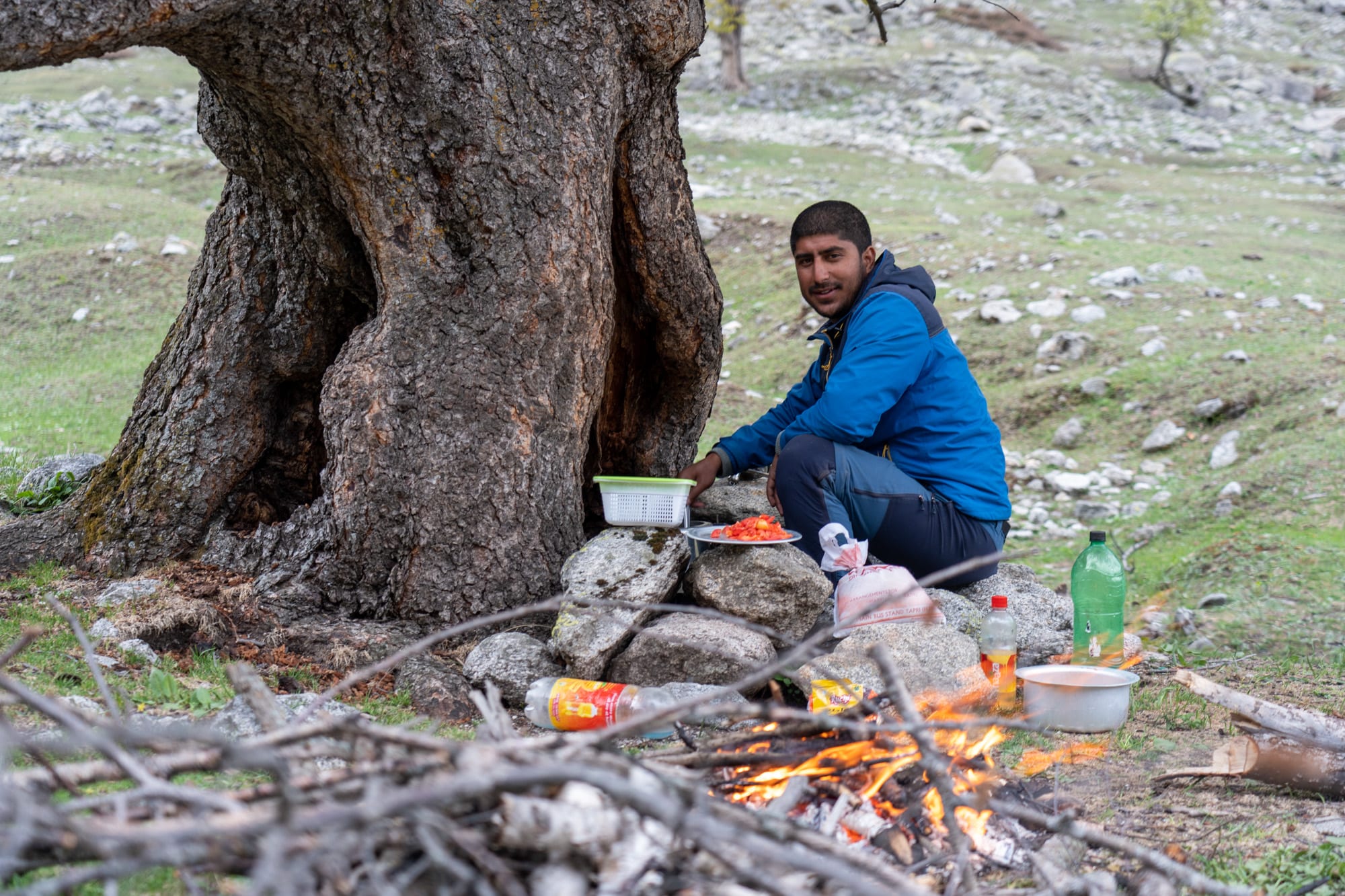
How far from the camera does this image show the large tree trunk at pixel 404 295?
4.18 m

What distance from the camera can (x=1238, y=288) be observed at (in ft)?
35.0

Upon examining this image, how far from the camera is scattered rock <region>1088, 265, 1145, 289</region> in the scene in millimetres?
10781

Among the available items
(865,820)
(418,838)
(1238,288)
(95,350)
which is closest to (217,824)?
(418,838)

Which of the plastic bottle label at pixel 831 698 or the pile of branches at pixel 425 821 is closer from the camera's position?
the pile of branches at pixel 425 821

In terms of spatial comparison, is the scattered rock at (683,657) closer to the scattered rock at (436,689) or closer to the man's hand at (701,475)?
the scattered rock at (436,689)

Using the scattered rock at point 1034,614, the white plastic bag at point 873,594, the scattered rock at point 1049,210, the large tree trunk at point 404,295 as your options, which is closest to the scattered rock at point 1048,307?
the scattered rock at point 1049,210

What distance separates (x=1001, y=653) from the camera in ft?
13.6

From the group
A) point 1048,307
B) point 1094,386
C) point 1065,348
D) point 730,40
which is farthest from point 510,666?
point 730,40

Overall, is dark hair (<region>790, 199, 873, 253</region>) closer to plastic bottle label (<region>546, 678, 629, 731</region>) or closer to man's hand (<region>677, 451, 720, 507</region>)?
man's hand (<region>677, 451, 720, 507</region>)

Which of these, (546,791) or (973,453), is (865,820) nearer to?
(546,791)

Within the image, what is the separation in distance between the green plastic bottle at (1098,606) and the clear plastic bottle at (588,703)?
1934mm

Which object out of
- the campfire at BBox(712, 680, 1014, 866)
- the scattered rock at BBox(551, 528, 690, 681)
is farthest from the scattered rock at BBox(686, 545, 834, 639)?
the campfire at BBox(712, 680, 1014, 866)

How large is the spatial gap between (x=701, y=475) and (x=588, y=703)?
1.72 metres

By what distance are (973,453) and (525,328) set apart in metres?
2.08
